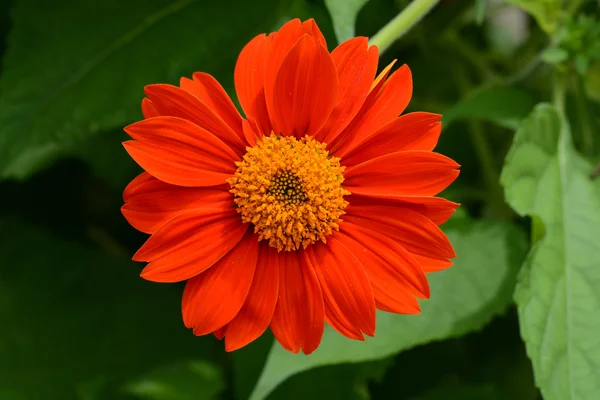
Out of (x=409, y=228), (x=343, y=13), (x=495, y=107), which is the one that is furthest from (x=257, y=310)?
(x=495, y=107)

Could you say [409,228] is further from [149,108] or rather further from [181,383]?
[181,383]

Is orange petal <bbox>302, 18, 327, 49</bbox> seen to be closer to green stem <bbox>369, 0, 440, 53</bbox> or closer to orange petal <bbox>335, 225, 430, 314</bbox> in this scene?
green stem <bbox>369, 0, 440, 53</bbox>

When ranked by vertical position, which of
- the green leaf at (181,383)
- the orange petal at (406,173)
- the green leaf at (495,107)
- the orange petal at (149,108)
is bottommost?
the green leaf at (181,383)

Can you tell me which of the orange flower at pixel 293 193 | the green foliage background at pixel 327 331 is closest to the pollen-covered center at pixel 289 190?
the orange flower at pixel 293 193

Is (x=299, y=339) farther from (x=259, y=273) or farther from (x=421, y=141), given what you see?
(x=421, y=141)

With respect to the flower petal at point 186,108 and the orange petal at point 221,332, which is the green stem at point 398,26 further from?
the orange petal at point 221,332

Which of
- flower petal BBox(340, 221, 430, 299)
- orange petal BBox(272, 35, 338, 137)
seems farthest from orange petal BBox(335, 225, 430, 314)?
orange petal BBox(272, 35, 338, 137)
